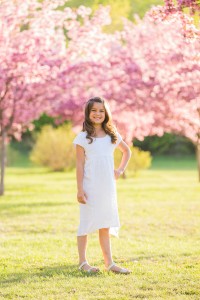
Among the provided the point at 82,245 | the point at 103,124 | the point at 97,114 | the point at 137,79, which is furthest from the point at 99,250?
the point at 137,79

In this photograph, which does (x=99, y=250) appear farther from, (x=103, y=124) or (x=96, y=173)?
(x=103, y=124)

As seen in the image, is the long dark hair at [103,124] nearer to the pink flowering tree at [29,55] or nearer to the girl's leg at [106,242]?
the girl's leg at [106,242]

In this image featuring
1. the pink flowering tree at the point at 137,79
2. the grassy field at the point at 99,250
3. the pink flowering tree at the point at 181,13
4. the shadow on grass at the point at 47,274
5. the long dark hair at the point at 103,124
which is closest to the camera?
the grassy field at the point at 99,250

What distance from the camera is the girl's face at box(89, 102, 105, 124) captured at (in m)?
7.09

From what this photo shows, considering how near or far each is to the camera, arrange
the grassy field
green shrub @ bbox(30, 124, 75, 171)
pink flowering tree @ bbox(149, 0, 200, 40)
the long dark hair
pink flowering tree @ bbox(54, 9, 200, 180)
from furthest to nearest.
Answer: green shrub @ bbox(30, 124, 75, 171)
pink flowering tree @ bbox(54, 9, 200, 180)
pink flowering tree @ bbox(149, 0, 200, 40)
the long dark hair
the grassy field

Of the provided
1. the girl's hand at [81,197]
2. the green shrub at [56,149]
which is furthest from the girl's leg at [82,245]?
the green shrub at [56,149]

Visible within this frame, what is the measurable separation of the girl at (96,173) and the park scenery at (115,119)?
1.63 ft

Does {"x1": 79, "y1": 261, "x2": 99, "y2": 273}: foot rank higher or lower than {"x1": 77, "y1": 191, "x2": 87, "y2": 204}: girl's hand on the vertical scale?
lower

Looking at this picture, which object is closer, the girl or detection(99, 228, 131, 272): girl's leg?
the girl

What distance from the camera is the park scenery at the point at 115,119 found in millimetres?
6938

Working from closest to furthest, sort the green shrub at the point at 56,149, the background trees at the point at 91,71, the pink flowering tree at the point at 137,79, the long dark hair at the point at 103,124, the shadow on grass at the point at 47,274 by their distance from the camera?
the shadow on grass at the point at 47,274
the long dark hair at the point at 103,124
the background trees at the point at 91,71
the pink flowering tree at the point at 137,79
the green shrub at the point at 56,149

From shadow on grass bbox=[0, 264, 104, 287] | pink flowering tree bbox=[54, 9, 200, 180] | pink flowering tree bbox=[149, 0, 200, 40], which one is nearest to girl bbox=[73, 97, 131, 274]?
shadow on grass bbox=[0, 264, 104, 287]

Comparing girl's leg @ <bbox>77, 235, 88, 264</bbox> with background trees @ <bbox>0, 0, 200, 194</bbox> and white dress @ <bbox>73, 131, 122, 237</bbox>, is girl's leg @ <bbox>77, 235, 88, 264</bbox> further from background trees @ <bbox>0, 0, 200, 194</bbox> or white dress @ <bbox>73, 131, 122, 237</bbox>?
background trees @ <bbox>0, 0, 200, 194</bbox>

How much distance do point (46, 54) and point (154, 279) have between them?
11.5 metres
